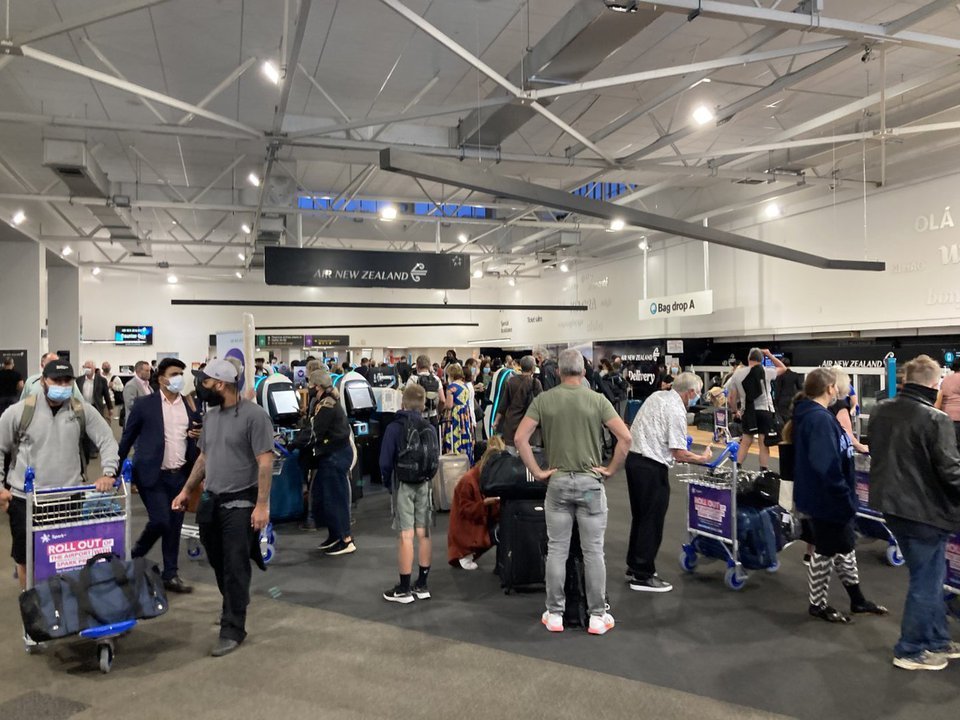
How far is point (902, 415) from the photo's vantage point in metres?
3.39

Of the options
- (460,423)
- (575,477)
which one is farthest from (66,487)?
(460,423)

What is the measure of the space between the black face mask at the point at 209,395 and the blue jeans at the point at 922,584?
358 cm

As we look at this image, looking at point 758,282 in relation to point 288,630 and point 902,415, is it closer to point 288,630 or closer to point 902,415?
point 902,415

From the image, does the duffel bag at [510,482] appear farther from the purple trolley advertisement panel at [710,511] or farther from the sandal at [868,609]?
the sandal at [868,609]

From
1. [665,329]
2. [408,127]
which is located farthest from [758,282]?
[408,127]

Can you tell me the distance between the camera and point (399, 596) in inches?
174

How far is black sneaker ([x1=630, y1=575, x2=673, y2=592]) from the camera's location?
4562mm

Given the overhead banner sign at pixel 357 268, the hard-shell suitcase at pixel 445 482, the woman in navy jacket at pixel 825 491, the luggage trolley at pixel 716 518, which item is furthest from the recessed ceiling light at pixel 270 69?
the woman in navy jacket at pixel 825 491

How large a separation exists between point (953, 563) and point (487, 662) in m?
2.64

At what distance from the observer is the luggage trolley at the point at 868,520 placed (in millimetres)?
5039

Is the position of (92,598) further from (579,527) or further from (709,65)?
(709,65)

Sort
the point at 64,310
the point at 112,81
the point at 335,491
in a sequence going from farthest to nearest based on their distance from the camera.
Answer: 1. the point at 64,310
2. the point at 112,81
3. the point at 335,491

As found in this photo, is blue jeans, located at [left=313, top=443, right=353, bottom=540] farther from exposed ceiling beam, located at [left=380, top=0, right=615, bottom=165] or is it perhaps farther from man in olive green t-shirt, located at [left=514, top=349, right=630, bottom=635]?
exposed ceiling beam, located at [left=380, top=0, right=615, bottom=165]

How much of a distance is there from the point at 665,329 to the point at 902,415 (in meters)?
13.7
